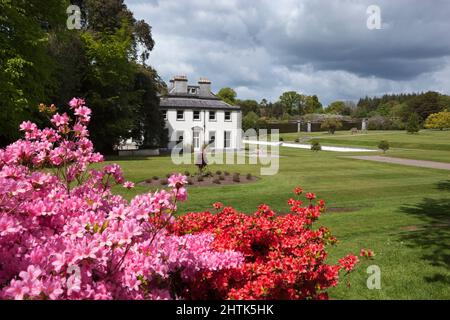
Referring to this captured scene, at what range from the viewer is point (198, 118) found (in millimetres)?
50000

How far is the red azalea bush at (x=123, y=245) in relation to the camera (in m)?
2.75

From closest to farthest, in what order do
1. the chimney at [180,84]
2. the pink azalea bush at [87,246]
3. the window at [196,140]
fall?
the pink azalea bush at [87,246] < the window at [196,140] < the chimney at [180,84]

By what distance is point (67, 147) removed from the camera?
5.13 m

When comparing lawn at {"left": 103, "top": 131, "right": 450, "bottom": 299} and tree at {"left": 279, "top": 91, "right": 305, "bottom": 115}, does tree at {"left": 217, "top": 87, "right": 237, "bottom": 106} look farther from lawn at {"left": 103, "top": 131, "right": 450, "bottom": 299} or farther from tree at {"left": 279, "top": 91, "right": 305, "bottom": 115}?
lawn at {"left": 103, "top": 131, "right": 450, "bottom": 299}

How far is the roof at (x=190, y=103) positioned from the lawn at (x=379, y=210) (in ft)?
79.9

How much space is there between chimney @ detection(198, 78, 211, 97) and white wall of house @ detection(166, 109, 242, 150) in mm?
4585

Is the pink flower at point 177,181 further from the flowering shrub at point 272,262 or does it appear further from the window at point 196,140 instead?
the window at point 196,140

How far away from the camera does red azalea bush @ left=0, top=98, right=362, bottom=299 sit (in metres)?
2.75

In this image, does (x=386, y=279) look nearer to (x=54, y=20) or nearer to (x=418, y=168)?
(x=418, y=168)

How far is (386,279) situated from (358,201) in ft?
29.0

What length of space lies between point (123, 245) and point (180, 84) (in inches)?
2024

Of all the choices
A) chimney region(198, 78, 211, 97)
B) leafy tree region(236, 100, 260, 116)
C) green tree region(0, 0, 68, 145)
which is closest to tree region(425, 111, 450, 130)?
leafy tree region(236, 100, 260, 116)

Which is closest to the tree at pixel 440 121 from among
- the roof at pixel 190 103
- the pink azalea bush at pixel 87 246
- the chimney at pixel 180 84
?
the roof at pixel 190 103

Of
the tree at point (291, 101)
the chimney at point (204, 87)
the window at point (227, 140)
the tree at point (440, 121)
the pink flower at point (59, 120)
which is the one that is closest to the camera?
the pink flower at point (59, 120)
